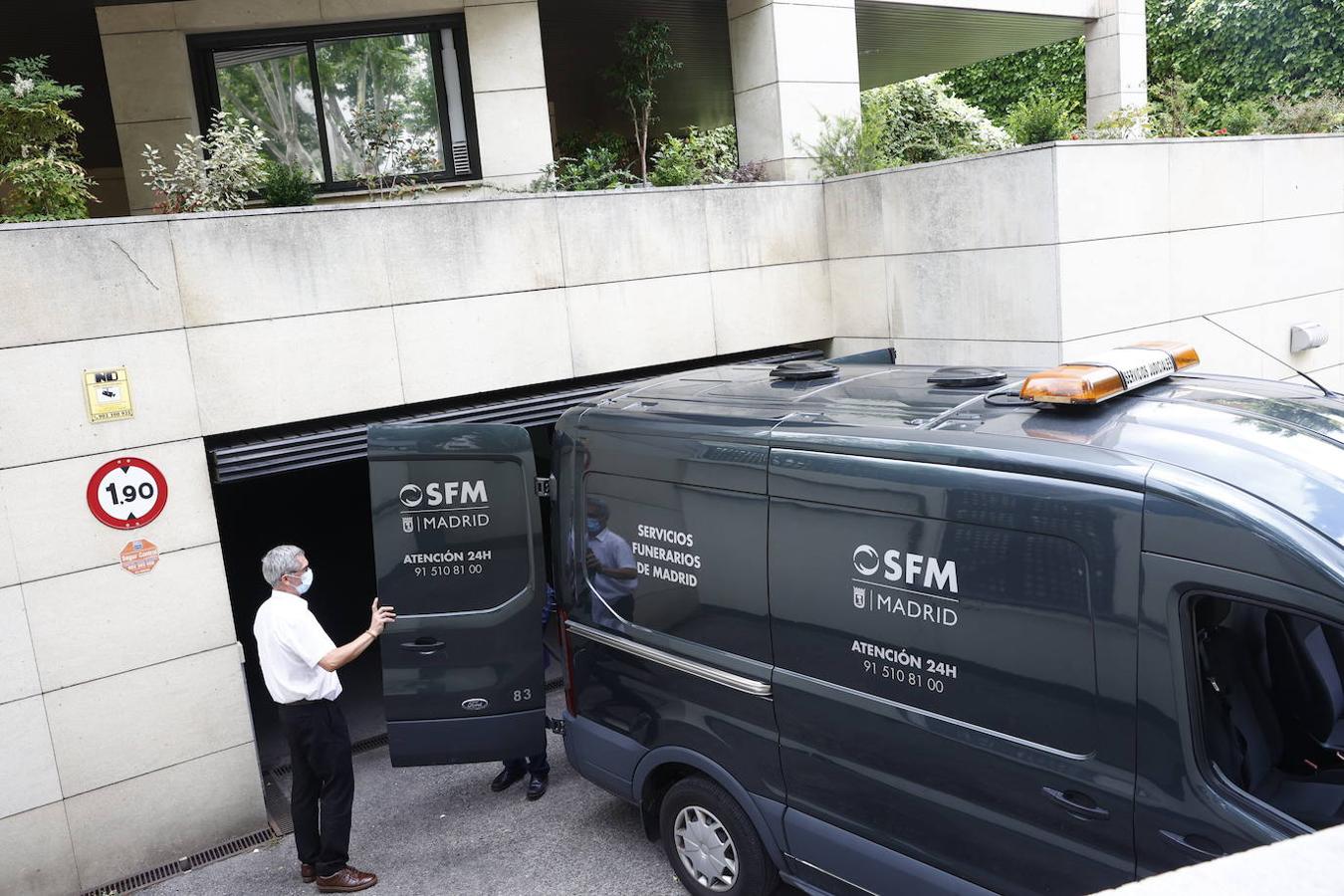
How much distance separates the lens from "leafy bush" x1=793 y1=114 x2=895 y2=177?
31.7ft

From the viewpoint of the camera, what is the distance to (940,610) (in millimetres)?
3844

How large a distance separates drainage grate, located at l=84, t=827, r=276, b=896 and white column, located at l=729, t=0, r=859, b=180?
775 centimetres

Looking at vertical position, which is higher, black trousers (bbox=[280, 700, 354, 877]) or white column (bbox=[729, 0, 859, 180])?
white column (bbox=[729, 0, 859, 180])

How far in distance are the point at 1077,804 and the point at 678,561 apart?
215cm

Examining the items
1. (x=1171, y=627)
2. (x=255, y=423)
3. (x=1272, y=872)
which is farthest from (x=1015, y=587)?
(x=255, y=423)

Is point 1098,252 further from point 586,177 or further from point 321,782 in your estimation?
point 321,782

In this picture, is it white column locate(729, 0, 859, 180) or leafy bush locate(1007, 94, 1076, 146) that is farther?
white column locate(729, 0, 859, 180)

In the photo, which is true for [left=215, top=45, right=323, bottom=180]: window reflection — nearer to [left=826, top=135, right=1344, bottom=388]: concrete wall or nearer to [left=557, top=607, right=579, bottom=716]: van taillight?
[left=826, top=135, right=1344, bottom=388]: concrete wall

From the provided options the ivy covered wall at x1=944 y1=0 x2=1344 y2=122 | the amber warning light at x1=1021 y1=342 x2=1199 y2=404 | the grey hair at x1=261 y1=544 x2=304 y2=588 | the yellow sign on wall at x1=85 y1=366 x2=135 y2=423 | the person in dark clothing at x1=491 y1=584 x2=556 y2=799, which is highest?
the ivy covered wall at x1=944 y1=0 x2=1344 y2=122

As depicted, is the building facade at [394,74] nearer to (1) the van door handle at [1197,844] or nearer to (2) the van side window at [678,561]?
(2) the van side window at [678,561]

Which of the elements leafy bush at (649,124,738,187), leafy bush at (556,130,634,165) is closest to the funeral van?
leafy bush at (649,124,738,187)

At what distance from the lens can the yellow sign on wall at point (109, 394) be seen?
20.2ft

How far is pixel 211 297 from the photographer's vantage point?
6617 millimetres

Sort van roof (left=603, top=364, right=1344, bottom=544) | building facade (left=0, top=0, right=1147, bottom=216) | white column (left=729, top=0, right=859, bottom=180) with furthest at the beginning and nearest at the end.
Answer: white column (left=729, top=0, right=859, bottom=180)
building facade (left=0, top=0, right=1147, bottom=216)
van roof (left=603, top=364, right=1344, bottom=544)
